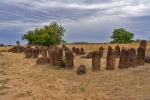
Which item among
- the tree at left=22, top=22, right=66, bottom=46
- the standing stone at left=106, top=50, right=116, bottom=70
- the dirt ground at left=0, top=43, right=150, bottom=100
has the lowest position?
the dirt ground at left=0, top=43, right=150, bottom=100

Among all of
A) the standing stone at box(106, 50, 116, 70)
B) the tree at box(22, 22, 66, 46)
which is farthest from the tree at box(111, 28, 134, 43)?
the standing stone at box(106, 50, 116, 70)

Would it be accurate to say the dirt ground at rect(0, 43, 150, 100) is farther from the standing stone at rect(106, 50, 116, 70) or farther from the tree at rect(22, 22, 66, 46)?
the tree at rect(22, 22, 66, 46)

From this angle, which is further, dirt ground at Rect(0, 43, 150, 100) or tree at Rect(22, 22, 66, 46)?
tree at Rect(22, 22, 66, 46)

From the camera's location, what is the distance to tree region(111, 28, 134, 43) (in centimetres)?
7775

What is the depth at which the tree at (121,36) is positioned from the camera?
7775cm

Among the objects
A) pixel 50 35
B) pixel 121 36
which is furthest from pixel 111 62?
pixel 121 36

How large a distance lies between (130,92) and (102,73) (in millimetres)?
4492

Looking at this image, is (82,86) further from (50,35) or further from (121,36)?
(121,36)

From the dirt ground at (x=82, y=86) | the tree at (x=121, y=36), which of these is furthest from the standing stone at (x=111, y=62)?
the tree at (x=121, y=36)

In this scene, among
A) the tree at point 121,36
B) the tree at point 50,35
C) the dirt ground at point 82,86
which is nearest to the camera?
the dirt ground at point 82,86

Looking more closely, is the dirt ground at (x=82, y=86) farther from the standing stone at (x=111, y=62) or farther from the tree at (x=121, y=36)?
the tree at (x=121, y=36)

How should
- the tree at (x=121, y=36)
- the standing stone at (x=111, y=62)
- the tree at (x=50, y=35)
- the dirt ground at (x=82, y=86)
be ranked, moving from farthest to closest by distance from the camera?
the tree at (x=121, y=36)
the tree at (x=50, y=35)
the standing stone at (x=111, y=62)
the dirt ground at (x=82, y=86)

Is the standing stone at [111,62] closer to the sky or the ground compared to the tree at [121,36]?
closer to the ground

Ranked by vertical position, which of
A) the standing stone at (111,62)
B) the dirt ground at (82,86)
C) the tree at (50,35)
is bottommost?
the dirt ground at (82,86)
